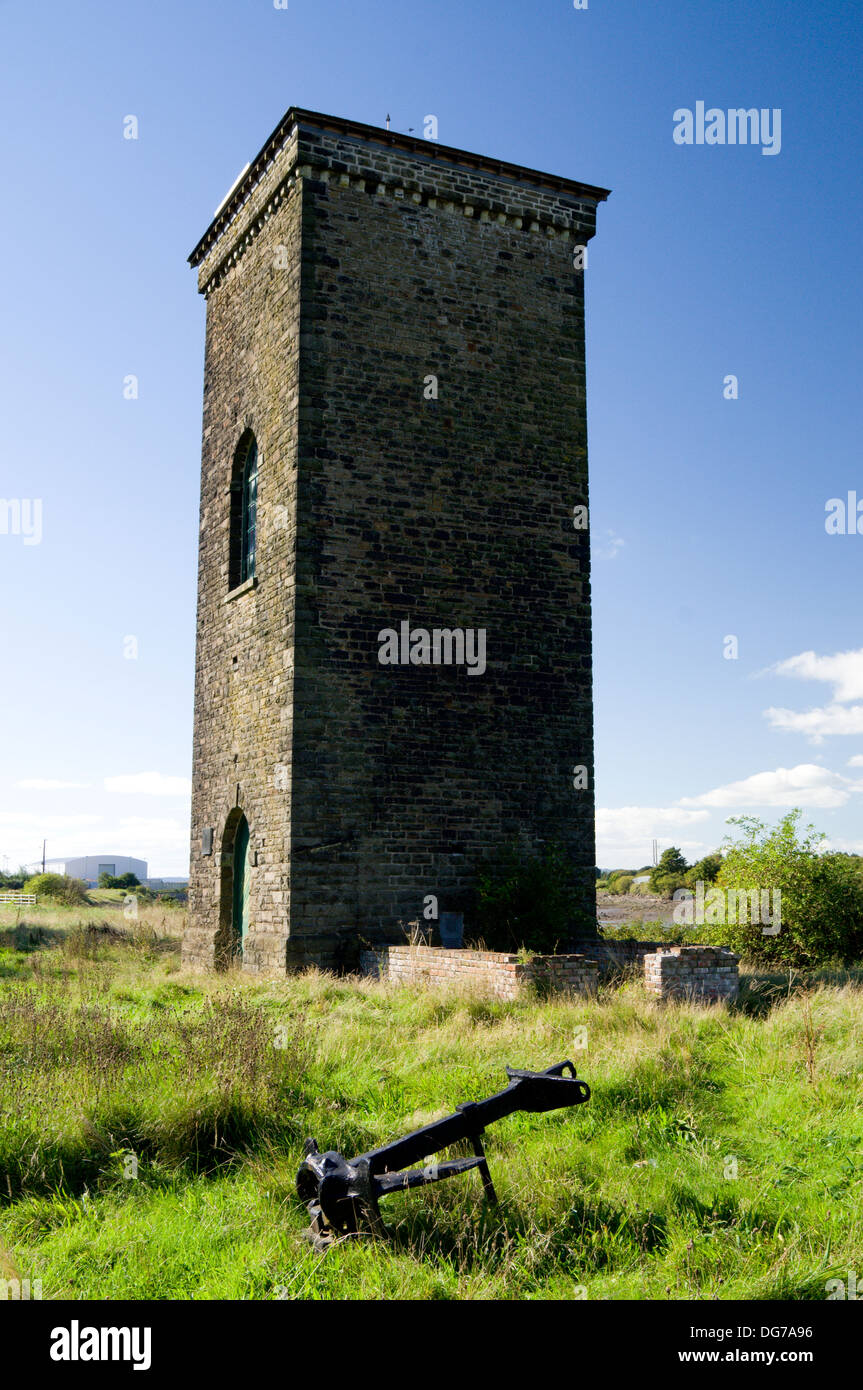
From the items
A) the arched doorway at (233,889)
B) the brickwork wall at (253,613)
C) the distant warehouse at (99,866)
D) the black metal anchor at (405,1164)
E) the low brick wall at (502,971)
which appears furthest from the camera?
the distant warehouse at (99,866)

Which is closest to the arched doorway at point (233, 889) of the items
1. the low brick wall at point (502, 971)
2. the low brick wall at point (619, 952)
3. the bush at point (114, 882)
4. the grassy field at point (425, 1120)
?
the low brick wall at point (502, 971)

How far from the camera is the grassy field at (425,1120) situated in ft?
15.7

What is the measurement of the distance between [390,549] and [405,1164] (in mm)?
10446

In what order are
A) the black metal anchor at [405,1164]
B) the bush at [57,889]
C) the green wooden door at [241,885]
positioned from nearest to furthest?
the black metal anchor at [405,1164], the green wooden door at [241,885], the bush at [57,889]

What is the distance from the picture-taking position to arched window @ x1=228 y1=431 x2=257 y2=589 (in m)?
16.3

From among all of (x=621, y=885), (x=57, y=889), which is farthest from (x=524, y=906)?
(x=621, y=885)

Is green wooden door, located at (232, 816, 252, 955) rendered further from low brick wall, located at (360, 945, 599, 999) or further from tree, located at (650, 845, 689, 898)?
tree, located at (650, 845, 689, 898)

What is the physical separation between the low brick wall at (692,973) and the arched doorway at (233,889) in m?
6.56

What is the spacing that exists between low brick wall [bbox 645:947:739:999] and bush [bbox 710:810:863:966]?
5.77 meters

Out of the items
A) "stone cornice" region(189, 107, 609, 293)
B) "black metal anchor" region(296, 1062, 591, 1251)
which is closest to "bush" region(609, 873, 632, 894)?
"stone cornice" region(189, 107, 609, 293)

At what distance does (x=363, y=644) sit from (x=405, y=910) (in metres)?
3.58

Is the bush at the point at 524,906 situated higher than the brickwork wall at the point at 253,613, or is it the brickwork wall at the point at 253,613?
the brickwork wall at the point at 253,613

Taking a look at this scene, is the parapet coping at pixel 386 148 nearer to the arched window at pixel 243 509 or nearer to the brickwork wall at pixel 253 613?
the brickwork wall at pixel 253 613
